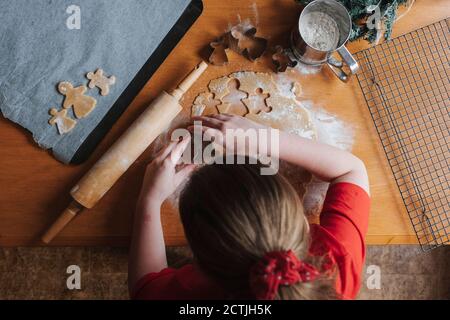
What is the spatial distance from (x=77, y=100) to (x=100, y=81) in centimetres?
7

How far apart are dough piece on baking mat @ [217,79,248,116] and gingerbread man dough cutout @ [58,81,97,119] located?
30 centimetres

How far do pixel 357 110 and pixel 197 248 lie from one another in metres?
0.52

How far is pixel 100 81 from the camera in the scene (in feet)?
2.92

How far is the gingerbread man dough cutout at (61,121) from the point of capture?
87 centimetres

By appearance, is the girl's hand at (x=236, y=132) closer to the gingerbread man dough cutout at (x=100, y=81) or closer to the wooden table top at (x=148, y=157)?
the wooden table top at (x=148, y=157)

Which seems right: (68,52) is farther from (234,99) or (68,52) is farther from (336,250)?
(336,250)

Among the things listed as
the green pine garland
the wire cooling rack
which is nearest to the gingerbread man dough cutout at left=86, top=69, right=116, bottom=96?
the green pine garland

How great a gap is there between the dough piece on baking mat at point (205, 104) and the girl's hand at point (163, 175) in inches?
3.1

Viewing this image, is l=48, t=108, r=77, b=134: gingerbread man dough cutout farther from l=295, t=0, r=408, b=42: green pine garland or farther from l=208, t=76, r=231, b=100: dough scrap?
l=295, t=0, r=408, b=42: green pine garland

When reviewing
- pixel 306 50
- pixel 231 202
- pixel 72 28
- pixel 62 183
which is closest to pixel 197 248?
pixel 231 202

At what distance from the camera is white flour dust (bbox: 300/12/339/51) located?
34.4 inches

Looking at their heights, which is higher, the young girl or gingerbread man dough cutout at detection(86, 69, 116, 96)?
gingerbread man dough cutout at detection(86, 69, 116, 96)

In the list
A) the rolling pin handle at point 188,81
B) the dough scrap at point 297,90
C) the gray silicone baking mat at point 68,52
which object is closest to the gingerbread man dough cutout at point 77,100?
the gray silicone baking mat at point 68,52
